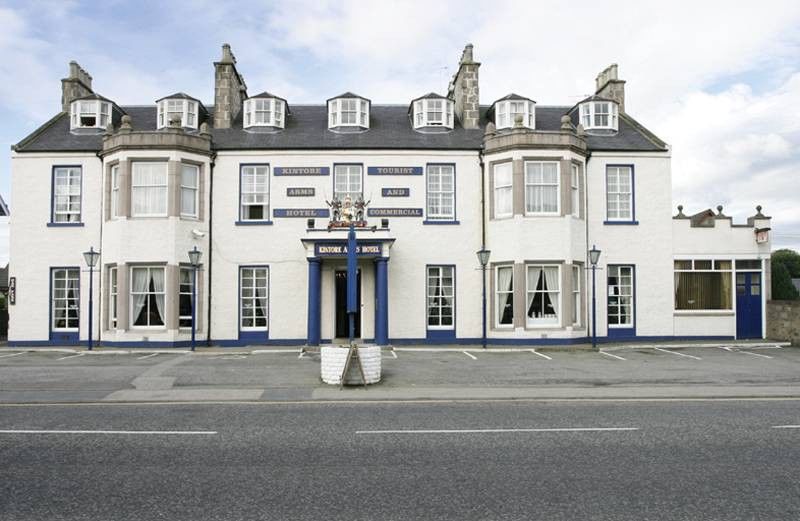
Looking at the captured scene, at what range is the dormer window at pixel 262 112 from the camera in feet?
82.2

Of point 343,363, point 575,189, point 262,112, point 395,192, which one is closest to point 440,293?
point 395,192

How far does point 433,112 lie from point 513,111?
3.34 meters

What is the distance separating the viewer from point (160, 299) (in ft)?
73.6

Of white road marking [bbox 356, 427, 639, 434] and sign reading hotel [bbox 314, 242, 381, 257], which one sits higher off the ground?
sign reading hotel [bbox 314, 242, 381, 257]

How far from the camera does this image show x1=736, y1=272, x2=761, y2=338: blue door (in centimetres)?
2448

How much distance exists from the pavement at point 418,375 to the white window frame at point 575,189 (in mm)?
5473

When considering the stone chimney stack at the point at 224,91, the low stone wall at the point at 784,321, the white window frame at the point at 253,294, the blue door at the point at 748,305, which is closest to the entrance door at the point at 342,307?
the white window frame at the point at 253,294

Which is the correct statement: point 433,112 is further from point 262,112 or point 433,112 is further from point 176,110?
point 176,110

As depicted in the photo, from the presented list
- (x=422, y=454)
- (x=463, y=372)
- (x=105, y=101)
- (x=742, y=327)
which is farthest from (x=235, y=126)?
(x=742, y=327)

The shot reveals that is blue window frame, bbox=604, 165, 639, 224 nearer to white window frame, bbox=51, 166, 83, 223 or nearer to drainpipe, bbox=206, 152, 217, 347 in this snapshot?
drainpipe, bbox=206, 152, 217, 347

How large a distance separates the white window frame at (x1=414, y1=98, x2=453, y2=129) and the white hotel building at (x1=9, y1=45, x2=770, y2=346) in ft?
2.78

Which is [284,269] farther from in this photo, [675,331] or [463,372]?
[675,331]

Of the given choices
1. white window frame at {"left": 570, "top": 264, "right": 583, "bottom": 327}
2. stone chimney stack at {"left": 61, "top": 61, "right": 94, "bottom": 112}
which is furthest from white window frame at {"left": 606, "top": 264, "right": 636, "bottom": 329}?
stone chimney stack at {"left": 61, "top": 61, "right": 94, "bottom": 112}

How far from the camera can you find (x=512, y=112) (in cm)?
2528
